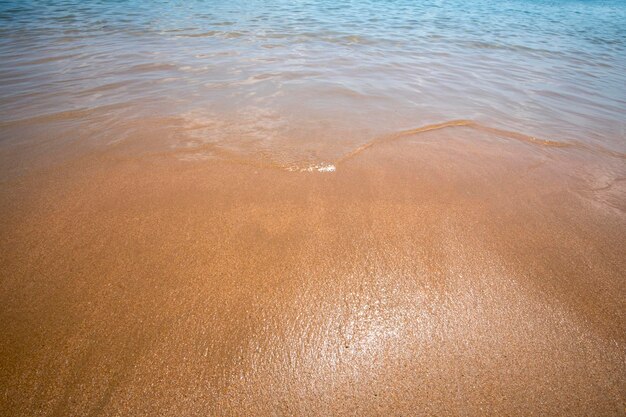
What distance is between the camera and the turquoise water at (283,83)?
9.71 feet

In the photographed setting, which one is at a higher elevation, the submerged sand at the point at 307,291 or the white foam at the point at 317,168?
the white foam at the point at 317,168

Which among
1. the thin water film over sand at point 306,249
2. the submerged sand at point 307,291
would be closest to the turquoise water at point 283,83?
the thin water film over sand at point 306,249

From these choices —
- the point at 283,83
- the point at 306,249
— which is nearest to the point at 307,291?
the point at 306,249

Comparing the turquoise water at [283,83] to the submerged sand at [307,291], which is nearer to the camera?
the submerged sand at [307,291]

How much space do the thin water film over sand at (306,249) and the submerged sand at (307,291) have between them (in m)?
0.01

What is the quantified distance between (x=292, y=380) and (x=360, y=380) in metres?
0.29

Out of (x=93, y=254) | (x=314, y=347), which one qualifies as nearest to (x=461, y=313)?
(x=314, y=347)

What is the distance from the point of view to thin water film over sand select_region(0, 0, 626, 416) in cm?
124

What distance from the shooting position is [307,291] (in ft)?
5.16

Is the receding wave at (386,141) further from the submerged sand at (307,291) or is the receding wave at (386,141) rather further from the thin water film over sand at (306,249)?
the submerged sand at (307,291)

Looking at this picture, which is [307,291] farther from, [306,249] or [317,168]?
[317,168]

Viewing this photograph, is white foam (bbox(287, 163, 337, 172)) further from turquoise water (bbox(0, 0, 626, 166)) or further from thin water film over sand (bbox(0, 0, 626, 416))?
turquoise water (bbox(0, 0, 626, 166))

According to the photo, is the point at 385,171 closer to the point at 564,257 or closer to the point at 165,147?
the point at 564,257

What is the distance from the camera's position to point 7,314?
4.56ft
